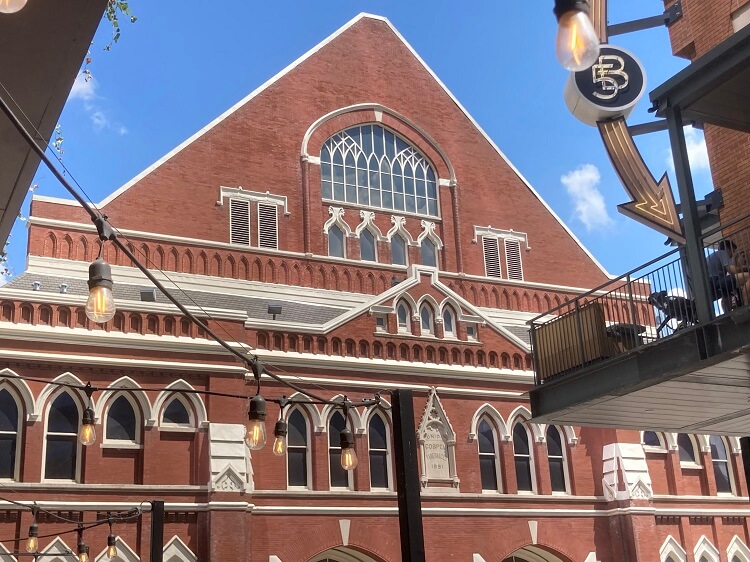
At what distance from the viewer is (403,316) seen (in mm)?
26750

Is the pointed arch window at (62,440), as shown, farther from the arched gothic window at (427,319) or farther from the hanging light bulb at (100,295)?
the hanging light bulb at (100,295)

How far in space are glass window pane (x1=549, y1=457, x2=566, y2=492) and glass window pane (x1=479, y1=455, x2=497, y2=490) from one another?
1.82 meters

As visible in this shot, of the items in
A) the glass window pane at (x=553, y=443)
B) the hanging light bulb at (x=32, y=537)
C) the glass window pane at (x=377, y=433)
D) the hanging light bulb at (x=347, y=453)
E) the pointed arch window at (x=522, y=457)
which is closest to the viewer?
the hanging light bulb at (x=347, y=453)

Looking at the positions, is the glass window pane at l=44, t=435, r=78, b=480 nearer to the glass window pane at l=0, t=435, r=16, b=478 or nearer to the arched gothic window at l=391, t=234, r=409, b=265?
the glass window pane at l=0, t=435, r=16, b=478

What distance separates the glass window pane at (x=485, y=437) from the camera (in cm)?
2648

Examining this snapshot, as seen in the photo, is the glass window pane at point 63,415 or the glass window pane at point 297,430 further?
the glass window pane at point 297,430

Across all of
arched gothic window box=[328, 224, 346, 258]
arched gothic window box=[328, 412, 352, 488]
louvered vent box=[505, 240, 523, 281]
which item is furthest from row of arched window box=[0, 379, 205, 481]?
louvered vent box=[505, 240, 523, 281]

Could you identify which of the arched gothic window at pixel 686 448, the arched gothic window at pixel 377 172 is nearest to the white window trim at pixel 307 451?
the arched gothic window at pixel 377 172

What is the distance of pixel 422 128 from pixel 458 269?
518cm

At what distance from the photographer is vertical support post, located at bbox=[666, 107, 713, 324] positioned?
12.4 meters

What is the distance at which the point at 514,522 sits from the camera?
25.8 metres

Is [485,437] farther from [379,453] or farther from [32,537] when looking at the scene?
[32,537]

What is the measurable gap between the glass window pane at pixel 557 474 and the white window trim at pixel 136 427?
1159cm

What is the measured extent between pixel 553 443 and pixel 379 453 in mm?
5426
